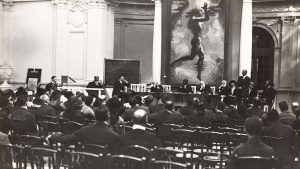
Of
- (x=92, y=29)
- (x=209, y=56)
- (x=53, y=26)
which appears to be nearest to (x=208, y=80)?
(x=209, y=56)

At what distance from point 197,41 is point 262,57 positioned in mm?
4847

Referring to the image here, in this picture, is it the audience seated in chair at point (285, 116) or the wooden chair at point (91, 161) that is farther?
the audience seated in chair at point (285, 116)

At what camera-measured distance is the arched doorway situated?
23.2 m

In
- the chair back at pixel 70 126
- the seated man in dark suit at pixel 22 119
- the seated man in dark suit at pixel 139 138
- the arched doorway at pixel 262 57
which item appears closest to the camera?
the seated man in dark suit at pixel 139 138

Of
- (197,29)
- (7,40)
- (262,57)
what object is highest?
(197,29)

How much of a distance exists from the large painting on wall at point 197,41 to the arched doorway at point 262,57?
4240 mm

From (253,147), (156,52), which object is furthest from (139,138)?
(156,52)

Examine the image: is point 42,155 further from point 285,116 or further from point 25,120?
point 285,116

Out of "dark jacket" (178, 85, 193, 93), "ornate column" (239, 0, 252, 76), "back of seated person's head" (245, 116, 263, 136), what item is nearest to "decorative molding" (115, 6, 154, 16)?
"ornate column" (239, 0, 252, 76)

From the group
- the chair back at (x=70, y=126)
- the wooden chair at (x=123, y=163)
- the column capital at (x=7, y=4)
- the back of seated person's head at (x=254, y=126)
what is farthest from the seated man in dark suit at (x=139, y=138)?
the column capital at (x=7, y=4)

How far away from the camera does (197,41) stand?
2023 centimetres

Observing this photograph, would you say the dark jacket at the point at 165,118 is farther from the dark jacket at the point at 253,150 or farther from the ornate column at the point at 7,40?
A: the ornate column at the point at 7,40

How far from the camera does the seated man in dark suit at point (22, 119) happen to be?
828 centimetres

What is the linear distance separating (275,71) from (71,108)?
15466 mm
